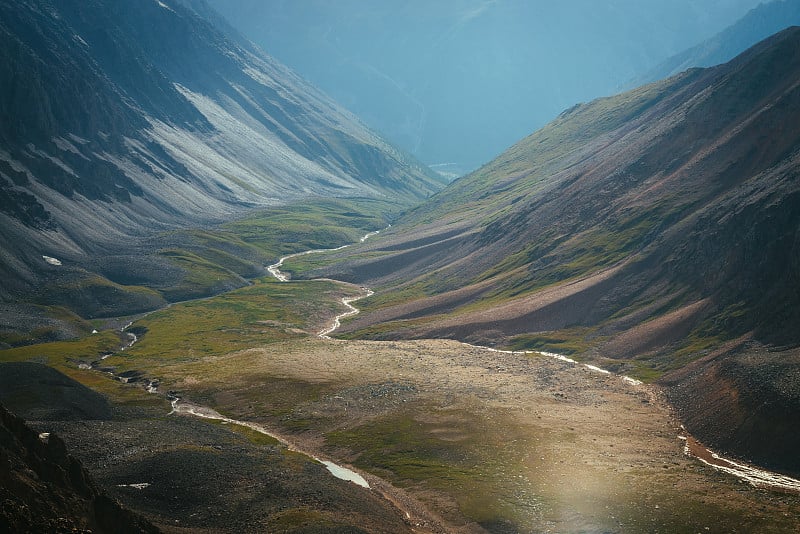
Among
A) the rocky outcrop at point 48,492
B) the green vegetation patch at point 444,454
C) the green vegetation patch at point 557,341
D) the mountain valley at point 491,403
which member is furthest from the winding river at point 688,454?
the rocky outcrop at point 48,492

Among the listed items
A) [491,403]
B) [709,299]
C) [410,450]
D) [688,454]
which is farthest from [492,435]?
[709,299]

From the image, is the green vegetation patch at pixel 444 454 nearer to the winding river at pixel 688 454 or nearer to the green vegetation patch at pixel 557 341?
the winding river at pixel 688 454

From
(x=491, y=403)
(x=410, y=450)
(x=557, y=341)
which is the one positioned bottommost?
(x=410, y=450)

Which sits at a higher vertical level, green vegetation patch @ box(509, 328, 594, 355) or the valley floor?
green vegetation patch @ box(509, 328, 594, 355)

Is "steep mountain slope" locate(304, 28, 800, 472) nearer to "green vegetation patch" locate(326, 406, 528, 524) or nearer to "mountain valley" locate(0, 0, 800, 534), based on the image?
"mountain valley" locate(0, 0, 800, 534)

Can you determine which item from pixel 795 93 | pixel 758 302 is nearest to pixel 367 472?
pixel 758 302

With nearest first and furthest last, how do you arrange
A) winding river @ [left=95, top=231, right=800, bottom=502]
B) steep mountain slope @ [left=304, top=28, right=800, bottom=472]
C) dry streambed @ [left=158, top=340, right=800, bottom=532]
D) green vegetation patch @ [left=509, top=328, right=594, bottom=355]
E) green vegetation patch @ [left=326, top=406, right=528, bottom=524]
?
dry streambed @ [left=158, top=340, right=800, bottom=532] < winding river @ [left=95, top=231, right=800, bottom=502] < green vegetation patch @ [left=326, top=406, right=528, bottom=524] < steep mountain slope @ [left=304, top=28, right=800, bottom=472] < green vegetation patch @ [left=509, top=328, right=594, bottom=355]

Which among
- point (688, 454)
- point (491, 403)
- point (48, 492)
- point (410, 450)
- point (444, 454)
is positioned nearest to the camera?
point (48, 492)

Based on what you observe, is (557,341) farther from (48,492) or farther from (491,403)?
(48,492)

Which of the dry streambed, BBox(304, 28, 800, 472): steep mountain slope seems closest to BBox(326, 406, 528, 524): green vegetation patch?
the dry streambed

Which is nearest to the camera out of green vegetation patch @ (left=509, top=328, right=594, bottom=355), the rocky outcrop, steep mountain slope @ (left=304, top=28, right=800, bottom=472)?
the rocky outcrop

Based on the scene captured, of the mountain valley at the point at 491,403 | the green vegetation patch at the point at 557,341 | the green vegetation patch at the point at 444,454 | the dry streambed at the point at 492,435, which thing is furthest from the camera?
the green vegetation patch at the point at 557,341

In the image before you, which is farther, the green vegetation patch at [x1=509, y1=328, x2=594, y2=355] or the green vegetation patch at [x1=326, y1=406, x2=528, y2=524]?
the green vegetation patch at [x1=509, y1=328, x2=594, y2=355]
